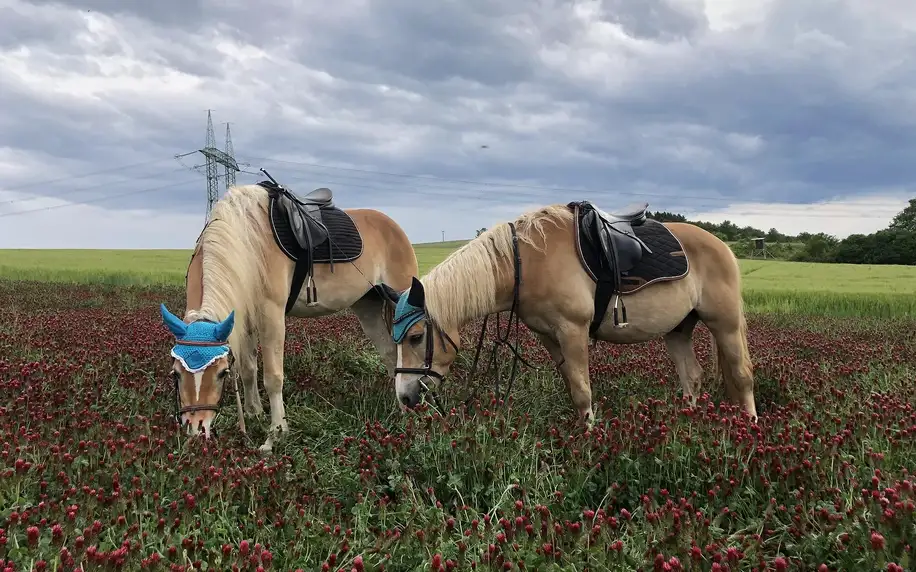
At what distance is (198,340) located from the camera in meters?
3.57

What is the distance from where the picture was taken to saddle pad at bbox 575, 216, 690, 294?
14.8ft

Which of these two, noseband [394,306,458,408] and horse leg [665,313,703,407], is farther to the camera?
horse leg [665,313,703,407]

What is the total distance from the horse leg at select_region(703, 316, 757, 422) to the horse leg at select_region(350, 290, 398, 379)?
3228mm

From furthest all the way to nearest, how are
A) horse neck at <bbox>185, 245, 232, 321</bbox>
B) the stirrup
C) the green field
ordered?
the green field < the stirrup < horse neck at <bbox>185, 245, 232, 321</bbox>

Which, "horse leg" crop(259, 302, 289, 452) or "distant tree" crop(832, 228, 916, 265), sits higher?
"distant tree" crop(832, 228, 916, 265)

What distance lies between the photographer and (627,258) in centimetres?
454

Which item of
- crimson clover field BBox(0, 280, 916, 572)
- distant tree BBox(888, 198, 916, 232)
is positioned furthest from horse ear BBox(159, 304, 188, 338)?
distant tree BBox(888, 198, 916, 232)

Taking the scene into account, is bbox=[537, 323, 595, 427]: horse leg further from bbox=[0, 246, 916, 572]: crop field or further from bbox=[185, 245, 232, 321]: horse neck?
bbox=[185, 245, 232, 321]: horse neck

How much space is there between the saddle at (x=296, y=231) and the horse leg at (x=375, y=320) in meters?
1.01

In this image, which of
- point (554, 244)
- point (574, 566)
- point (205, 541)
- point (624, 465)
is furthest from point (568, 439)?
point (205, 541)

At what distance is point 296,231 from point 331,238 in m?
0.50

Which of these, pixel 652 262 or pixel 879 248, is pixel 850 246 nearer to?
pixel 879 248

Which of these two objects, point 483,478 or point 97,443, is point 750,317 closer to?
point 483,478

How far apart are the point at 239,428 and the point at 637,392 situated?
3673 mm
